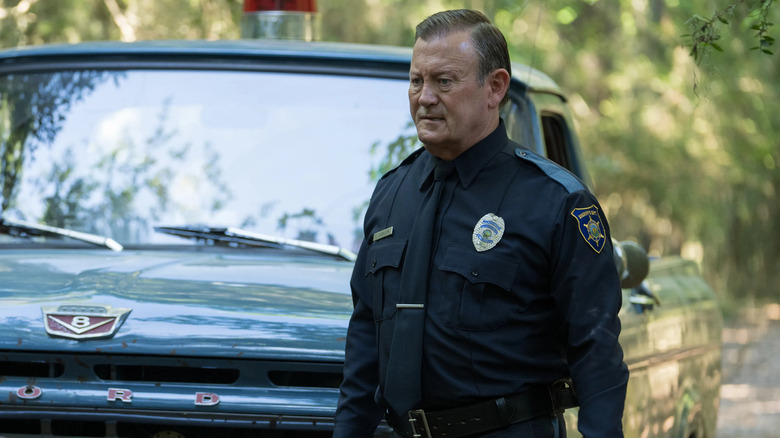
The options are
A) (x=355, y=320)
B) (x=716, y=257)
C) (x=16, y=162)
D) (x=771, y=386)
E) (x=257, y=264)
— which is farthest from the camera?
(x=716, y=257)

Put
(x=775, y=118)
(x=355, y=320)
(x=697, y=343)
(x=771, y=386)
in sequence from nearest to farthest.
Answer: (x=355, y=320), (x=697, y=343), (x=771, y=386), (x=775, y=118)

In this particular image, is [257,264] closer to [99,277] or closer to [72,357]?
[99,277]

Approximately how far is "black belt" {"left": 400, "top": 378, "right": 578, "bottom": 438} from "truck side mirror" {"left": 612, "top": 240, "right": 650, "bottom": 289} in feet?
3.75

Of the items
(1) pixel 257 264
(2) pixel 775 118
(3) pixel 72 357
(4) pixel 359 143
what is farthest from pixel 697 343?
(2) pixel 775 118

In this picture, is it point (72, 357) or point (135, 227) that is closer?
point (72, 357)

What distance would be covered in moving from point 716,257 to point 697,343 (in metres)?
11.7

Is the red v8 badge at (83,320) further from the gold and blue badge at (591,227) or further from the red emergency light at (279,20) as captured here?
the red emergency light at (279,20)

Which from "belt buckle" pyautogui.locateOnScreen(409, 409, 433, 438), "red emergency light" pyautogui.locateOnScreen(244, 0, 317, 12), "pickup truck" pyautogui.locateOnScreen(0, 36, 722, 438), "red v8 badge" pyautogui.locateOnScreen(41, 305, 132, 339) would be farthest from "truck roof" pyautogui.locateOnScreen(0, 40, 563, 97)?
"belt buckle" pyautogui.locateOnScreen(409, 409, 433, 438)

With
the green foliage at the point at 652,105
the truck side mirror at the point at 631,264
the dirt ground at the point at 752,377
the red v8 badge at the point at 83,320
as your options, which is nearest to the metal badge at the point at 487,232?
the red v8 badge at the point at 83,320

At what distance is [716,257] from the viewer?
16.6m

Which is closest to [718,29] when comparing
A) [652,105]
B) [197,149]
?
[197,149]

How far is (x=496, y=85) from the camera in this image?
2859 mm

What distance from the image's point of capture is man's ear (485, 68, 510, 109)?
Result: 9.33 feet

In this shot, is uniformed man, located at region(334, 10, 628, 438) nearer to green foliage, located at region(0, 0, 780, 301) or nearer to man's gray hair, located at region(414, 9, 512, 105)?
man's gray hair, located at region(414, 9, 512, 105)
